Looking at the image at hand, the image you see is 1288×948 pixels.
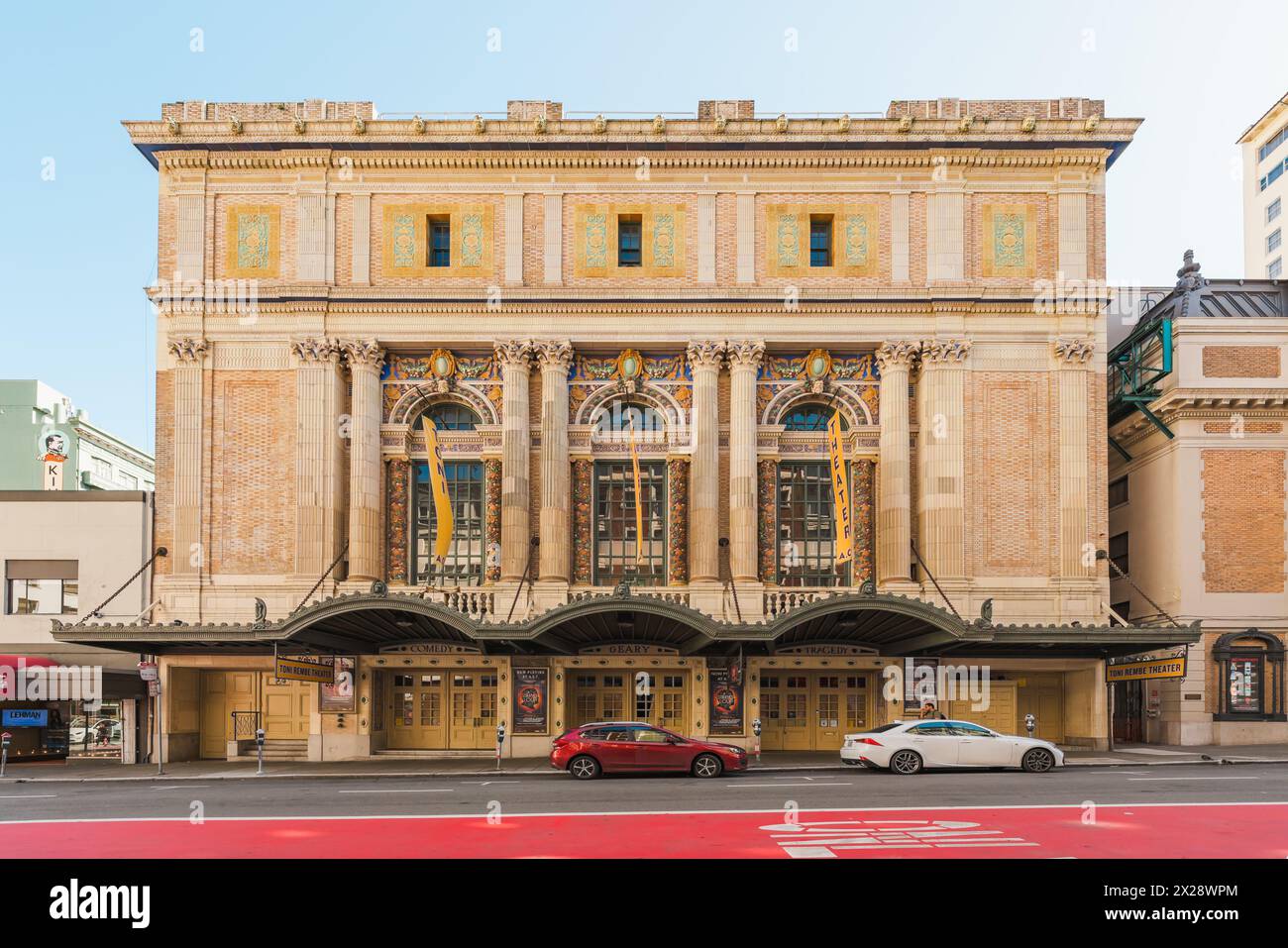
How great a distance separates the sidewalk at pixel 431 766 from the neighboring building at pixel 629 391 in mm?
1755

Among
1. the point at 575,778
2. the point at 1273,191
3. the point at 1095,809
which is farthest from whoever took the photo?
the point at 1273,191

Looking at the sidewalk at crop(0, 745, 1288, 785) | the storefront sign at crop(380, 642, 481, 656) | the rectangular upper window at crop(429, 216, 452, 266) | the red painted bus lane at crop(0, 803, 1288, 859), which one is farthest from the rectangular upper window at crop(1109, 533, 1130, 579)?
the rectangular upper window at crop(429, 216, 452, 266)

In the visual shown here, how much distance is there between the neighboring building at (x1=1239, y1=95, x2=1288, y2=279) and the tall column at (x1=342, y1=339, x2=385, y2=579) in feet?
241

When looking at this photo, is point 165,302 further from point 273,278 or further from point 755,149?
point 755,149

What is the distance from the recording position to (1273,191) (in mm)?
85000

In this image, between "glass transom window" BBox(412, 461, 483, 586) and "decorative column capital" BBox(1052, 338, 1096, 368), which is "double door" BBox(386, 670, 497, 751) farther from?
"decorative column capital" BBox(1052, 338, 1096, 368)

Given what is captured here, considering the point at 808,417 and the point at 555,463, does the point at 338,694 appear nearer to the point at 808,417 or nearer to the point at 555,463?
the point at 555,463

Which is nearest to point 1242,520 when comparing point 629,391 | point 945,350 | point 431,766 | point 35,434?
point 945,350

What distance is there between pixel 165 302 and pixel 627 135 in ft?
48.3

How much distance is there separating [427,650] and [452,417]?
23.7 ft

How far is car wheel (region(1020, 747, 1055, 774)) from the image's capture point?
24.9 metres

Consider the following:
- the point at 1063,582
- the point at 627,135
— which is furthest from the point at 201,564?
the point at 1063,582

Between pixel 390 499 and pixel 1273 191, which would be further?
pixel 1273 191

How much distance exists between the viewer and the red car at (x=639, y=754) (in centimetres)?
2473
